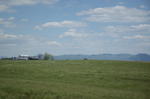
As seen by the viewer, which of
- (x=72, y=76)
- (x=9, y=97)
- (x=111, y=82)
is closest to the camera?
(x=9, y=97)

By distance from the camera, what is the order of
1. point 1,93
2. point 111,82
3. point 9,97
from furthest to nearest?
point 111,82
point 1,93
point 9,97

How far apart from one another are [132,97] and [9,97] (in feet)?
38.5

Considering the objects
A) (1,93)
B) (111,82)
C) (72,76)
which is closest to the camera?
(1,93)

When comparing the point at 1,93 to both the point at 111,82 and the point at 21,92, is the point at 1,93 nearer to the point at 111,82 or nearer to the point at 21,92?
the point at 21,92

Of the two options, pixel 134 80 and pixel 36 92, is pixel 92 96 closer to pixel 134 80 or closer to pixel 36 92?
pixel 36 92

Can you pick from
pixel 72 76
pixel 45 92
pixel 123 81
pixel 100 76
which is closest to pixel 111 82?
pixel 123 81

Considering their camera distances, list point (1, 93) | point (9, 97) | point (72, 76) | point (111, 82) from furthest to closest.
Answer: point (72, 76) → point (111, 82) → point (1, 93) → point (9, 97)

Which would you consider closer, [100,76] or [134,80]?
[134,80]

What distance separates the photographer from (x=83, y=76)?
38375 mm

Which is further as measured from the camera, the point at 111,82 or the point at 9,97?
the point at 111,82

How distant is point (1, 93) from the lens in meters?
20.2

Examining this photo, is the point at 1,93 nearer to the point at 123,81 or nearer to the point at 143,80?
the point at 123,81

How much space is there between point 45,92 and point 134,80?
742 inches

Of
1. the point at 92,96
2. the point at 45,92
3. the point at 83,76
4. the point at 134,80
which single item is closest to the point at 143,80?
the point at 134,80
